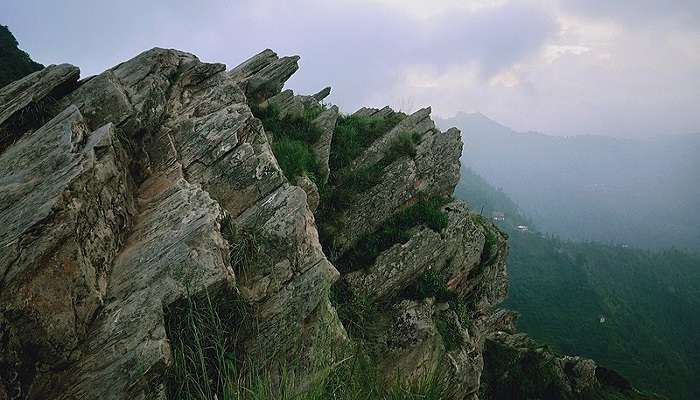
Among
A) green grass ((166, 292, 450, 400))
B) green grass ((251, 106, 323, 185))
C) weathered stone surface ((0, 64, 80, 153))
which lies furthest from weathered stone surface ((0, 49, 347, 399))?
green grass ((251, 106, 323, 185))

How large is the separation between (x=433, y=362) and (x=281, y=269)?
5298 millimetres

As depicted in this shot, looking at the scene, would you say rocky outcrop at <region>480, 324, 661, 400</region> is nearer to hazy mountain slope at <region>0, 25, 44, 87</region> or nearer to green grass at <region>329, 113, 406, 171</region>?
green grass at <region>329, 113, 406, 171</region>

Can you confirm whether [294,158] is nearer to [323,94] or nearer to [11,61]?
[323,94]

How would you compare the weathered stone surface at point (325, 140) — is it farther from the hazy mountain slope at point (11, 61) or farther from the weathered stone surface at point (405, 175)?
the hazy mountain slope at point (11, 61)

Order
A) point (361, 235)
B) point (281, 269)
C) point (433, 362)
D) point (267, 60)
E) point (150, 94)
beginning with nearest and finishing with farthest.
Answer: point (281, 269)
point (150, 94)
point (433, 362)
point (361, 235)
point (267, 60)

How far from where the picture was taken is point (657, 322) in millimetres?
128125

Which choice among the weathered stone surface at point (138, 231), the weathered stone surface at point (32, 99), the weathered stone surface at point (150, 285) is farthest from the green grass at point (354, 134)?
the weathered stone surface at point (32, 99)

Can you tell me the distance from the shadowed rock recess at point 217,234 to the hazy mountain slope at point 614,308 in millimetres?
43491

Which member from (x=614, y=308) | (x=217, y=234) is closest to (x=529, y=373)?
(x=217, y=234)

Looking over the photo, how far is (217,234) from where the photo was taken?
6.88m

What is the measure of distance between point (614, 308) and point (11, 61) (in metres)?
145

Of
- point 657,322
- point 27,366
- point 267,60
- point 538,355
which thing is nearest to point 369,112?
point 267,60

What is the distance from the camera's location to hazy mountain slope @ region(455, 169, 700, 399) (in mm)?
86688

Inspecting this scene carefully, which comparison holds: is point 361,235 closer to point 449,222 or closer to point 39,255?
point 449,222
